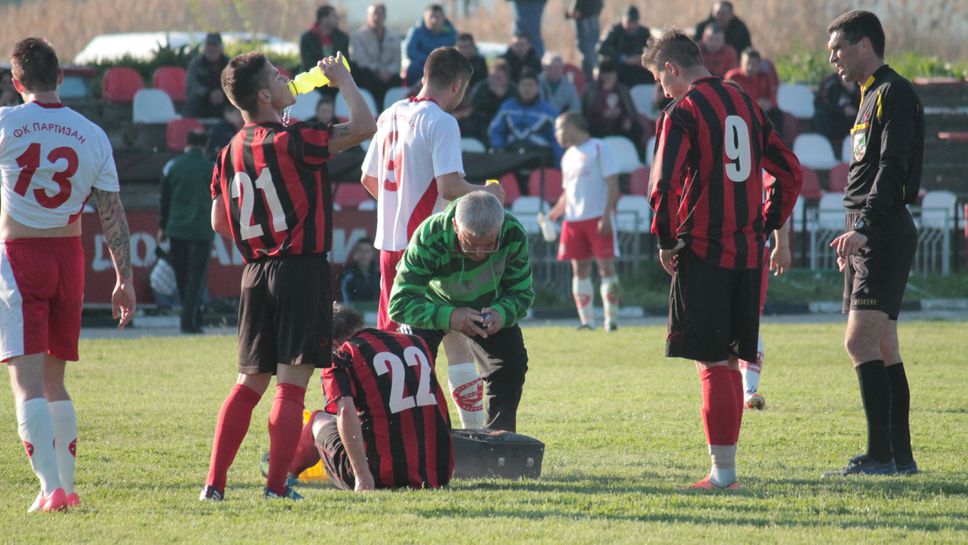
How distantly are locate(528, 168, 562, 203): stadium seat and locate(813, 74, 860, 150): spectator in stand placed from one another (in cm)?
578

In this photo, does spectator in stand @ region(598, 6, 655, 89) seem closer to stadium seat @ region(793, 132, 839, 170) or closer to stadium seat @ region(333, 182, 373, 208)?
stadium seat @ region(793, 132, 839, 170)

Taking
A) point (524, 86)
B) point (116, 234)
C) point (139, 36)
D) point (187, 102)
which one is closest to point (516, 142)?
point (524, 86)

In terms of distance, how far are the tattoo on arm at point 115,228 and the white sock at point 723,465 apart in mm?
2672

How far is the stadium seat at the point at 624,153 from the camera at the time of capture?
21406 mm

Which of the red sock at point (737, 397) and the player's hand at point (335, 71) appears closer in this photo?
the player's hand at point (335, 71)

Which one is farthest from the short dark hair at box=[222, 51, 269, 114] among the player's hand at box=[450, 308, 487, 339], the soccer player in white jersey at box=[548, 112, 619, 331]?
the soccer player in white jersey at box=[548, 112, 619, 331]

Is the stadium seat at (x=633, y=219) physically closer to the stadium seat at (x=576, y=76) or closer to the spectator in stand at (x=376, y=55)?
the spectator in stand at (x=376, y=55)

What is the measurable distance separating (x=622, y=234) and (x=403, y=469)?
12.7 m

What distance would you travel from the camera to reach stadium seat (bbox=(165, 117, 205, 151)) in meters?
18.9

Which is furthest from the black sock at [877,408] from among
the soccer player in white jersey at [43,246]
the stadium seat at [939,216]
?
the stadium seat at [939,216]

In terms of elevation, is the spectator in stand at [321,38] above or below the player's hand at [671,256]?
above

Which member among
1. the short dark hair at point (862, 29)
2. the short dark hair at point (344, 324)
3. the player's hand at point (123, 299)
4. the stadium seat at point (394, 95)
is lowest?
the short dark hair at point (344, 324)

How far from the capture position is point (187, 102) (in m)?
19.6

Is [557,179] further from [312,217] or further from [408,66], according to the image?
[312,217]
